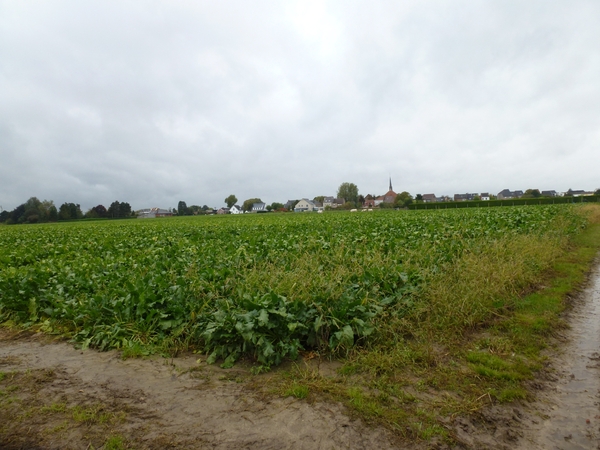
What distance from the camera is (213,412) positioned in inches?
130

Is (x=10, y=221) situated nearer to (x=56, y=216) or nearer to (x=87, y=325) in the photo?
(x=56, y=216)

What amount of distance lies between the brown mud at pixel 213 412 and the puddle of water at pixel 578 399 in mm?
10

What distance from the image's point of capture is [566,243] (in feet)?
39.3

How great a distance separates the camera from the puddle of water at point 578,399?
111 inches

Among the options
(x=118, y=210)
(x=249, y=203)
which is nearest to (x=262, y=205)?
(x=249, y=203)

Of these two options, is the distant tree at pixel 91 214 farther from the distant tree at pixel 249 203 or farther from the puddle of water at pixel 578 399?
the puddle of water at pixel 578 399

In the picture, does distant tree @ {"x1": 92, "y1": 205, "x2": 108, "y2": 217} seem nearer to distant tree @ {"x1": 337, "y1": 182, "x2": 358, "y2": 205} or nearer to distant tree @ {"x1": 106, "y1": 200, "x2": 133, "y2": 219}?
distant tree @ {"x1": 106, "y1": 200, "x2": 133, "y2": 219}

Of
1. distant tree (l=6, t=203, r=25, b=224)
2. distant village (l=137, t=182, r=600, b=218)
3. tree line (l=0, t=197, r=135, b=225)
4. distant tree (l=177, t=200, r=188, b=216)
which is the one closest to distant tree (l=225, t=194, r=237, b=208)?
distant village (l=137, t=182, r=600, b=218)

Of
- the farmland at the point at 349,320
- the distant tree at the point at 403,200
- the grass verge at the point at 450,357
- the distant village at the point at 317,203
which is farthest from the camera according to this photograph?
the distant village at the point at 317,203

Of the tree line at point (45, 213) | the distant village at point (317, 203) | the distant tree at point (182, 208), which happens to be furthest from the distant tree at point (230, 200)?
the tree line at point (45, 213)

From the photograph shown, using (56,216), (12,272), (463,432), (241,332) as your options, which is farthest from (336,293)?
(56,216)

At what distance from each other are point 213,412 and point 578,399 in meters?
3.67

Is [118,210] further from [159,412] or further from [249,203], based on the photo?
[159,412]

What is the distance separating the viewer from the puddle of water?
2820mm
